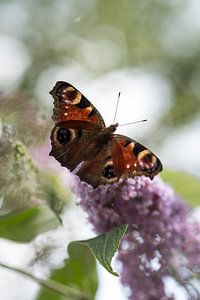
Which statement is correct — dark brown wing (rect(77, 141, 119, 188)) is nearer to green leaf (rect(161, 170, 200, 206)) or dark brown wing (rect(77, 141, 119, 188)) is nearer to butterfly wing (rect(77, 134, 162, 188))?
butterfly wing (rect(77, 134, 162, 188))

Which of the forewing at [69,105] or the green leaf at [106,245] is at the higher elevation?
the forewing at [69,105]

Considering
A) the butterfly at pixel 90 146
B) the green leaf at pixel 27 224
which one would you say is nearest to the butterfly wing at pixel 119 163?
the butterfly at pixel 90 146

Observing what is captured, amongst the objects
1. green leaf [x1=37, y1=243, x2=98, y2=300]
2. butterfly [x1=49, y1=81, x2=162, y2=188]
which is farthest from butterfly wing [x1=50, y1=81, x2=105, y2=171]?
green leaf [x1=37, y1=243, x2=98, y2=300]

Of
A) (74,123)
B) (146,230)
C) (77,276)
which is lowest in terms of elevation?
(77,276)

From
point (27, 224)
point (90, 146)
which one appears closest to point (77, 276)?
point (27, 224)

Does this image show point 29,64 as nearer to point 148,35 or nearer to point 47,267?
point 148,35

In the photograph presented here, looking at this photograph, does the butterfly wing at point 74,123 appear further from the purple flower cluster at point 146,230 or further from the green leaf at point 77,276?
the green leaf at point 77,276

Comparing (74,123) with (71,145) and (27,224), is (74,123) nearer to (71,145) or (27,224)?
(71,145)
